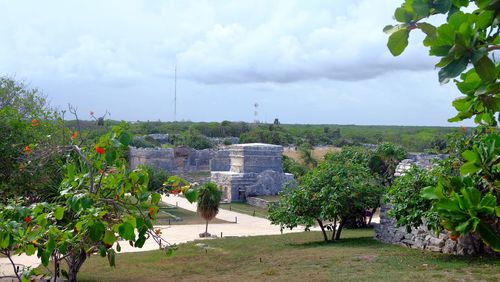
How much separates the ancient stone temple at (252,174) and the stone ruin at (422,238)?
18.5 m

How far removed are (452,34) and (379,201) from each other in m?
13.9

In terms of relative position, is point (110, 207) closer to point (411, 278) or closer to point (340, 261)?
point (411, 278)

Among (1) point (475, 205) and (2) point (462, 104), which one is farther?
(2) point (462, 104)

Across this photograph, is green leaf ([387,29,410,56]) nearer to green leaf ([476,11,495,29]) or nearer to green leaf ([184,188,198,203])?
green leaf ([476,11,495,29])

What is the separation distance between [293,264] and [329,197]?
3363 mm

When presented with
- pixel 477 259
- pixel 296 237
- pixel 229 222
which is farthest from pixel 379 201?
pixel 229 222

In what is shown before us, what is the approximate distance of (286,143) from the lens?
260 ft

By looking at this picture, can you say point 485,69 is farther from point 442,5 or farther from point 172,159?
point 172,159

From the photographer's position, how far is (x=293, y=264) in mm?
11688

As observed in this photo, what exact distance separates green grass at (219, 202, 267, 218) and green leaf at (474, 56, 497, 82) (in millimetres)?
26226

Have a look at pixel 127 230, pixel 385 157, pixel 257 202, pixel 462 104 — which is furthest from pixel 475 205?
pixel 257 202

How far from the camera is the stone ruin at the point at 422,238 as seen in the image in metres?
11.3

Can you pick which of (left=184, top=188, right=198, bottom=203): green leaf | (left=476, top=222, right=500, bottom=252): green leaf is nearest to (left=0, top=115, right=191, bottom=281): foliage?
(left=184, top=188, right=198, bottom=203): green leaf

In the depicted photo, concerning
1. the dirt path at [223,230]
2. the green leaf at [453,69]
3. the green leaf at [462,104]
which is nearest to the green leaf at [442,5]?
the green leaf at [453,69]
